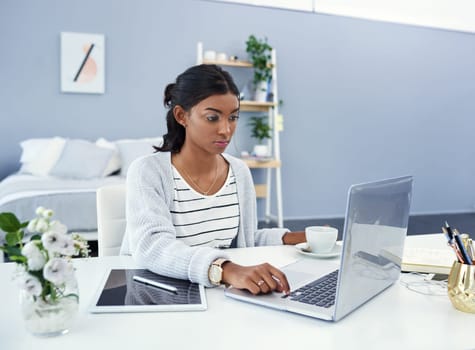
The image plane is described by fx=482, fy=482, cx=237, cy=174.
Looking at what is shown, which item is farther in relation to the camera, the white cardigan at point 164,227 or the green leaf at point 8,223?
the white cardigan at point 164,227

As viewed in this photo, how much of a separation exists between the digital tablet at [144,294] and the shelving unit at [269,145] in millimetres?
3275

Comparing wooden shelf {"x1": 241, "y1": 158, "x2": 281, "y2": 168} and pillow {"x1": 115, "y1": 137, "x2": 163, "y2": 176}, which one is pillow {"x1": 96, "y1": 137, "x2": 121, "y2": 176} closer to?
pillow {"x1": 115, "y1": 137, "x2": 163, "y2": 176}

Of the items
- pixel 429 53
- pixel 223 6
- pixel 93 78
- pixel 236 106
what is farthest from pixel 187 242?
pixel 429 53

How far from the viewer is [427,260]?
1155 mm

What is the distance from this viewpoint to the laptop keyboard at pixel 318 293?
84cm

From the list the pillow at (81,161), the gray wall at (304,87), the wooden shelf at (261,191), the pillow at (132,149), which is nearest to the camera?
the pillow at (81,161)

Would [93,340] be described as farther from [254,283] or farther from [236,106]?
[236,106]

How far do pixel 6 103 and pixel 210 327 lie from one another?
394 centimetres

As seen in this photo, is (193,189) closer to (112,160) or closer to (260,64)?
(112,160)

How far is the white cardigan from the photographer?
38.7 inches

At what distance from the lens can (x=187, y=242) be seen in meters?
1.29

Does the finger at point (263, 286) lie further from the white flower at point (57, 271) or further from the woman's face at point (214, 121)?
the woman's face at point (214, 121)

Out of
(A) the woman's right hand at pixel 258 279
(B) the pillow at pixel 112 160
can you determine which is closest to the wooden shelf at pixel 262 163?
(B) the pillow at pixel 112 160

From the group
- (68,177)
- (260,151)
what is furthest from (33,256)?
(260,151)
